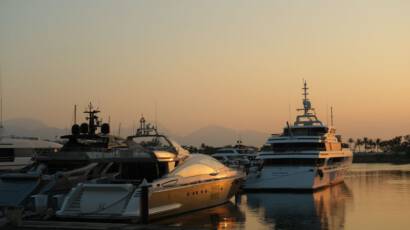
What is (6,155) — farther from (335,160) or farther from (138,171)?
(335,160)

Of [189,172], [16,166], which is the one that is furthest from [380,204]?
[16,166]

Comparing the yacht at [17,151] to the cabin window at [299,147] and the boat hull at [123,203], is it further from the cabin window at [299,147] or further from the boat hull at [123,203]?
the cabin window at [299,147]

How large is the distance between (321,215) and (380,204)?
695 centimetres

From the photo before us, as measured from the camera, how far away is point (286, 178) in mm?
41125

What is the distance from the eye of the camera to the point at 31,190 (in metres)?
23.1

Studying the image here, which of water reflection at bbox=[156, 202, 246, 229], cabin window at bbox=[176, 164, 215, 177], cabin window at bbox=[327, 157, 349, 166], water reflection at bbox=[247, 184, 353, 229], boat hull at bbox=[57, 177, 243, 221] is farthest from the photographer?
cabin window at bbox=[327, 157, 349, 166]

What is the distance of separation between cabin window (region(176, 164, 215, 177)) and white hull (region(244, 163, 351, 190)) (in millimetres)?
→ 14274

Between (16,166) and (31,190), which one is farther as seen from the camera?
(16,166)

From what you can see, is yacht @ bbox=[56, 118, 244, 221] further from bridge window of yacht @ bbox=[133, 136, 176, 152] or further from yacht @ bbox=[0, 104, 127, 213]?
yacht @ bbox=[0, 104, 127, 213]

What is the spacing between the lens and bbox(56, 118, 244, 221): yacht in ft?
69.1

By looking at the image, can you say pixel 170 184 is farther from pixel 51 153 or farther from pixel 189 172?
pixel 51 153

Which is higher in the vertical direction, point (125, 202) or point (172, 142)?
point (172, 142)

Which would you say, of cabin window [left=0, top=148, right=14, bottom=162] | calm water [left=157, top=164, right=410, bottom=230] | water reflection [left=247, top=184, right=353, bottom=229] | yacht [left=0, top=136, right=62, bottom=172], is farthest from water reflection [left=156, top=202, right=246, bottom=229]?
cabin window [left=0, top=148, right=14, bottom=162]

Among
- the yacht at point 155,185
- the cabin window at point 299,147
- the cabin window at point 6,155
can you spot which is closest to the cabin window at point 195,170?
the yacht at point 155,185
